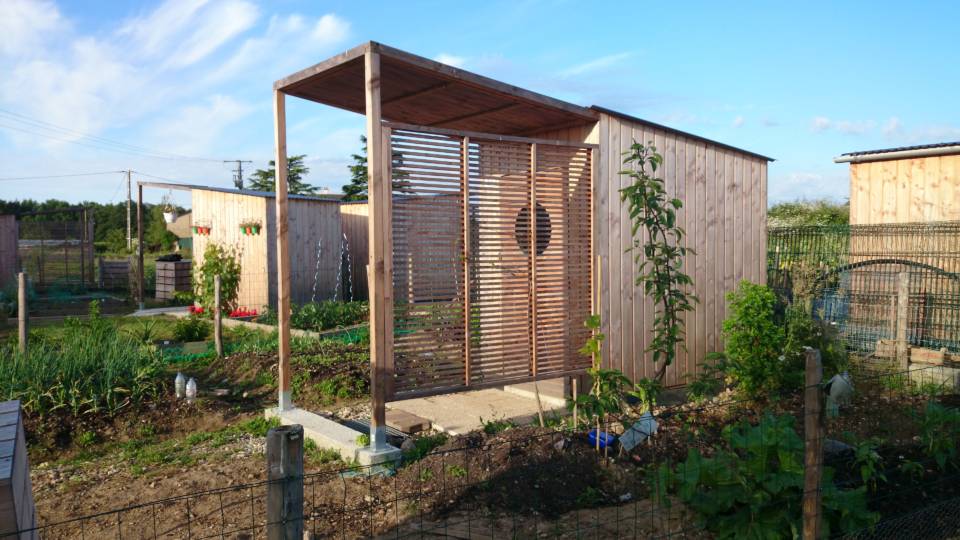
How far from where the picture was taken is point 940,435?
15.0ft

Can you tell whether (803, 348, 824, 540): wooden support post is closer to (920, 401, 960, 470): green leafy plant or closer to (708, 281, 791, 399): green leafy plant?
(920, 401, 960, 470): green leafy plant

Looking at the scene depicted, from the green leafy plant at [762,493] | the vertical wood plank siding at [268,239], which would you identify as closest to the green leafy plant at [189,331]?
the vertical wood plank siding at [268,239]

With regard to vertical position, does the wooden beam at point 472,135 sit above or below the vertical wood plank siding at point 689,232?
above

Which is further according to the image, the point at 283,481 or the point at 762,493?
the point at 762,493

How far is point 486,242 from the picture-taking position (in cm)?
602

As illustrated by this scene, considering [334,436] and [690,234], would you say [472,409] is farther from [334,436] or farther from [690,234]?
[690,234]

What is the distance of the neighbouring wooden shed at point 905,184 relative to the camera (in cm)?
1026

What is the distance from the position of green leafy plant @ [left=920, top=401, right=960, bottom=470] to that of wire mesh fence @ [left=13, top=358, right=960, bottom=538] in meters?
0.01

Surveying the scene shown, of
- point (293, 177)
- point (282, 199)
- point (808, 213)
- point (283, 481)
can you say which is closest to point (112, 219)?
point (293, 177)

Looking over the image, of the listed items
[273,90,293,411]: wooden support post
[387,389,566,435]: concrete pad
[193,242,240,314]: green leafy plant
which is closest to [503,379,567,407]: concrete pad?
[387,389,566,435]: concrete pad

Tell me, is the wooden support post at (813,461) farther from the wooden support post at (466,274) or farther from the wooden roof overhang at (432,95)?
the wooden roof overhang at (432,95)

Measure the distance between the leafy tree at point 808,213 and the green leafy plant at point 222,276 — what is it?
14739 mm

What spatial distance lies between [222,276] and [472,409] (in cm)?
963

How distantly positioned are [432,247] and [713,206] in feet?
13.3
